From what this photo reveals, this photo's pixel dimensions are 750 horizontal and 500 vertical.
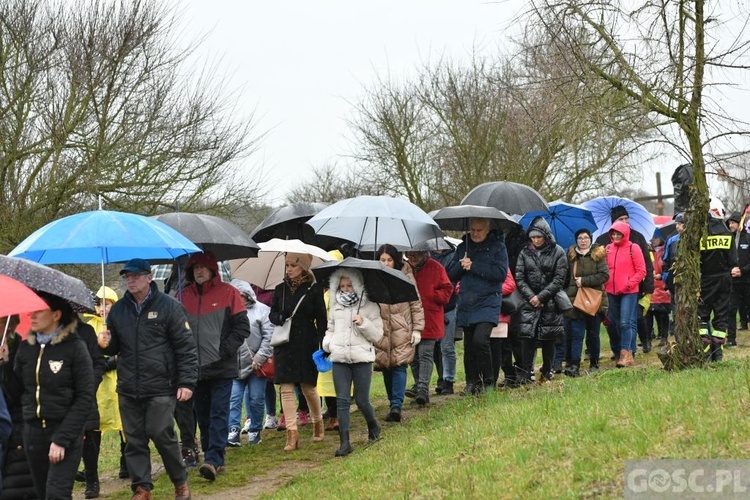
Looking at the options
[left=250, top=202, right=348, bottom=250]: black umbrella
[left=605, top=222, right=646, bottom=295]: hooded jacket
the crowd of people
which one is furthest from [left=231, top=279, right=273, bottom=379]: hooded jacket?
[left=605, top=222, right=646, bottom=295]: hooded jacket

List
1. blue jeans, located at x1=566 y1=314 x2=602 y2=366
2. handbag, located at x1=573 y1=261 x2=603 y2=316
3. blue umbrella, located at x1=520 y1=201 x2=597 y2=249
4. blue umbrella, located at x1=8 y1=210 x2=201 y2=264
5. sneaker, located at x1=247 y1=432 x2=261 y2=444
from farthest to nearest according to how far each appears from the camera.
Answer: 1. blue umbrella, located at x1=520 y1=201 x2=597 y2=249
2. blue jeans, located at x1=566 y1=314 x2=602 y2=366
3. handbag, located at x1=573 y1=261 x2=603 y2=316
4. sneaker, located at x1=247 y1=432 x2=261 y2=444
5. blue umbrella, located at x1=8 y1=210 x2=201 y2=264

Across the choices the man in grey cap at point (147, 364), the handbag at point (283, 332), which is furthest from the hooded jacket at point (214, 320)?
the man in grey cap at point (147, 364)

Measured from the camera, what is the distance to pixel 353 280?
9477 millimetres

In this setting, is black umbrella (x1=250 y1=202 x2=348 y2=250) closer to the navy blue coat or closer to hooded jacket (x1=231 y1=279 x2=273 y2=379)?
hooded jacket (x1=231 y1=279 x2=273 y2=379)

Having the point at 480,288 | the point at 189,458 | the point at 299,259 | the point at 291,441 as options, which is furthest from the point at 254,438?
the point at 480,288

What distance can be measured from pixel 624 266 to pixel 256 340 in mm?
5261

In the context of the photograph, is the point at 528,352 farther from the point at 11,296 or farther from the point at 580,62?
the point at 11,296

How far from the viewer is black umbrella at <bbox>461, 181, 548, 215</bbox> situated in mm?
12195

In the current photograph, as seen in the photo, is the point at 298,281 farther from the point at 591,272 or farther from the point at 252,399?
the point at 591,272

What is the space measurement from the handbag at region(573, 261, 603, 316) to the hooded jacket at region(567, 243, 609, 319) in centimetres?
5

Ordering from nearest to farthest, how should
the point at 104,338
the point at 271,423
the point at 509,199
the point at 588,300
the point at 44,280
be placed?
1. the point at 44,280
2. the point at 104,338
3. the point at 271,423
4. the point at 509,199
5. the point at 588,300

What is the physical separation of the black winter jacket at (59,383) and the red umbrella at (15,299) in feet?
3.10

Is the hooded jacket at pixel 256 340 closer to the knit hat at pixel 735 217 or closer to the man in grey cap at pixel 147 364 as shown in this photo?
the man in grey cap at pixel 147 364

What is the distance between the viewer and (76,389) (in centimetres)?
686
